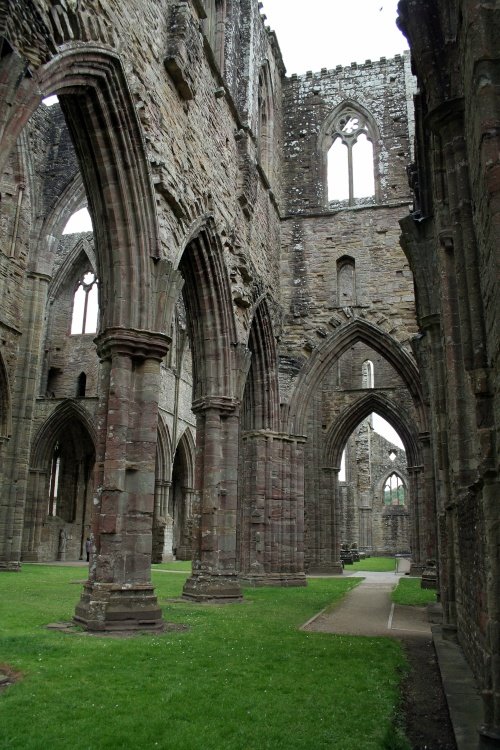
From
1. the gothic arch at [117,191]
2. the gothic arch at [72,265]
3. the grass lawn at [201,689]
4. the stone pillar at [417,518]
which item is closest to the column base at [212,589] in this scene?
the grass lawn at [201,689]

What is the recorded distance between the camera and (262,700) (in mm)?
4395

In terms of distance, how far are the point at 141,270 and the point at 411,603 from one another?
22.4 feet

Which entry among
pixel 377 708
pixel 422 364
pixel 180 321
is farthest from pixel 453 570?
pixel 180 321

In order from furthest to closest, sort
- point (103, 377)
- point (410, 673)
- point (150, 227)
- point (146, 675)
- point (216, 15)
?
point (216, 15)
point (150, 227)
point (103, 377)
point (410, 673)
point (146, 675)

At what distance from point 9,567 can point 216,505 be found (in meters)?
7.25

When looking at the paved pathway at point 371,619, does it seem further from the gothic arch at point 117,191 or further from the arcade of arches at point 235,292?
the gothic arch at point 117,191

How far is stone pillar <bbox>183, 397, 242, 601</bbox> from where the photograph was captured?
10.9m

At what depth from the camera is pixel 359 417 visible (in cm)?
2258

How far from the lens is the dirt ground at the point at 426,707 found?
3.66 meters

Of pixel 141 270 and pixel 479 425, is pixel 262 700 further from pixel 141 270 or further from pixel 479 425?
pixel 141 270

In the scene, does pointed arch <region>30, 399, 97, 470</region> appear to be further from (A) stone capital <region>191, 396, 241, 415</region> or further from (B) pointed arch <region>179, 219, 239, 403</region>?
(A) stone capital <region>191, 396, 241, 415</region>

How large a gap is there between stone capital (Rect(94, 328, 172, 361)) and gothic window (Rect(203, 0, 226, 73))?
25.0ft

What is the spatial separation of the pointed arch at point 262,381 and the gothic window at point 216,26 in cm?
512

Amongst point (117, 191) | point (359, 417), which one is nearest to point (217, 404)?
point (117, 191)
